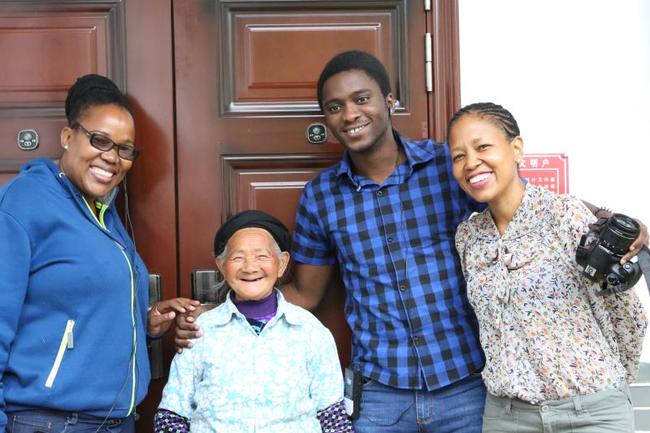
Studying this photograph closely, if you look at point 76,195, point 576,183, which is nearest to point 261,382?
point 76,195

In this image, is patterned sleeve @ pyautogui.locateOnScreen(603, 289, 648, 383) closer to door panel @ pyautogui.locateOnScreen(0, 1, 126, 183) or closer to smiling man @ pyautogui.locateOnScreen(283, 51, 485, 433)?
smiling man @ pyautogui.locateOnScreen(283, 51, 485, 433)

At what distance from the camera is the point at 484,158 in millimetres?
2143

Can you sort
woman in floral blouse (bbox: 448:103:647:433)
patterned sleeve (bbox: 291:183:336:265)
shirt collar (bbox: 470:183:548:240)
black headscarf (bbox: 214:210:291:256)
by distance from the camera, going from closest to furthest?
woman in floral blouse (bbox: 448:103:647:433), shirt collar (bbox: 470:183:548:240), black headscarf (bbox: 214:210:291:256), patterned sleeve (bbox: 291:183:336:265)

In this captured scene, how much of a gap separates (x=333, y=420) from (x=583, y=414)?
74 centimetres

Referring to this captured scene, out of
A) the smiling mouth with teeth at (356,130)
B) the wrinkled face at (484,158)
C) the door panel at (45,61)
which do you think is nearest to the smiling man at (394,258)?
the smiling mouth with teeth at (356,130)

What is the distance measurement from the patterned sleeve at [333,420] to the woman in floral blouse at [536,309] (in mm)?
432

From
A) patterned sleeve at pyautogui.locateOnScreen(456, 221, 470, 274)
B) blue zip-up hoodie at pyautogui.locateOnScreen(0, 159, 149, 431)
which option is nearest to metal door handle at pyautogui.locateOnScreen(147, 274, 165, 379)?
blue zip-up hoodie at pyautogui.locateOnScreen(0, 159, 149, 431)

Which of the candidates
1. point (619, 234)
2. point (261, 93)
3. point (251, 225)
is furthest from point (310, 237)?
point (619, 234)

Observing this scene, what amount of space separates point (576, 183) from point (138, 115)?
165 cm

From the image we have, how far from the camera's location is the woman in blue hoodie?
6.39ft

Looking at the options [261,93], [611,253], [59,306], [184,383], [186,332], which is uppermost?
[261,93]

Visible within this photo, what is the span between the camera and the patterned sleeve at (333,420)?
2238 millimetres

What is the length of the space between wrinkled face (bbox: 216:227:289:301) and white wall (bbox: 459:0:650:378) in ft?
3.22

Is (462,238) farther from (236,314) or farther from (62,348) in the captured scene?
(62,348)
